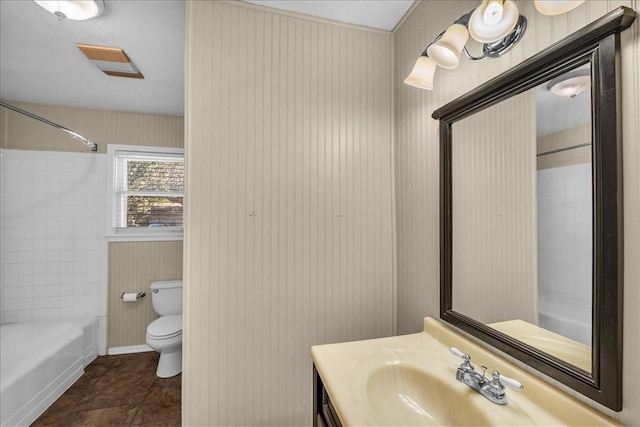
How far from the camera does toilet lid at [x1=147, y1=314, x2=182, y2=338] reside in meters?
2.36

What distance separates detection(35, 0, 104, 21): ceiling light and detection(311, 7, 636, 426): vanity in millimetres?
1738

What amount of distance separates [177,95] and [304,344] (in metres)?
2.32

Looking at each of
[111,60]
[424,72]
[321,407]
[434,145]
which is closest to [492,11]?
[424,72]

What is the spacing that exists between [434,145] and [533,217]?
566mm

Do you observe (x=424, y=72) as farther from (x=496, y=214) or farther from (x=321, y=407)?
(x=321, y=407)

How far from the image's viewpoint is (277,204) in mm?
1513

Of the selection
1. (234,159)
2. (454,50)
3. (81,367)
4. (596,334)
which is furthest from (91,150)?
(596,334)

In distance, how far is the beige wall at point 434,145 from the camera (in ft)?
2.09

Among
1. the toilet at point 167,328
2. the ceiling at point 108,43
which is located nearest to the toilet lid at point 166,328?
the toilet at point 167,328

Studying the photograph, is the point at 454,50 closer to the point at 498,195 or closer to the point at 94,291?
the point at 498,195

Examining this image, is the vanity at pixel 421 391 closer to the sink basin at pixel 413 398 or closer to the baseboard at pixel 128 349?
the sink basin at pixel 413 398

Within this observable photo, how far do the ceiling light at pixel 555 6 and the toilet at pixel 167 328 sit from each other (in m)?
2.86

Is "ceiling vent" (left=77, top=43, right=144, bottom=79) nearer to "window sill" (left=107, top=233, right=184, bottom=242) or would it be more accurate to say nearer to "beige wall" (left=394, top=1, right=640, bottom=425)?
"window sill" (left=107, top=233, right=184, bottom=242)

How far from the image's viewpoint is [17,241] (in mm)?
2623
